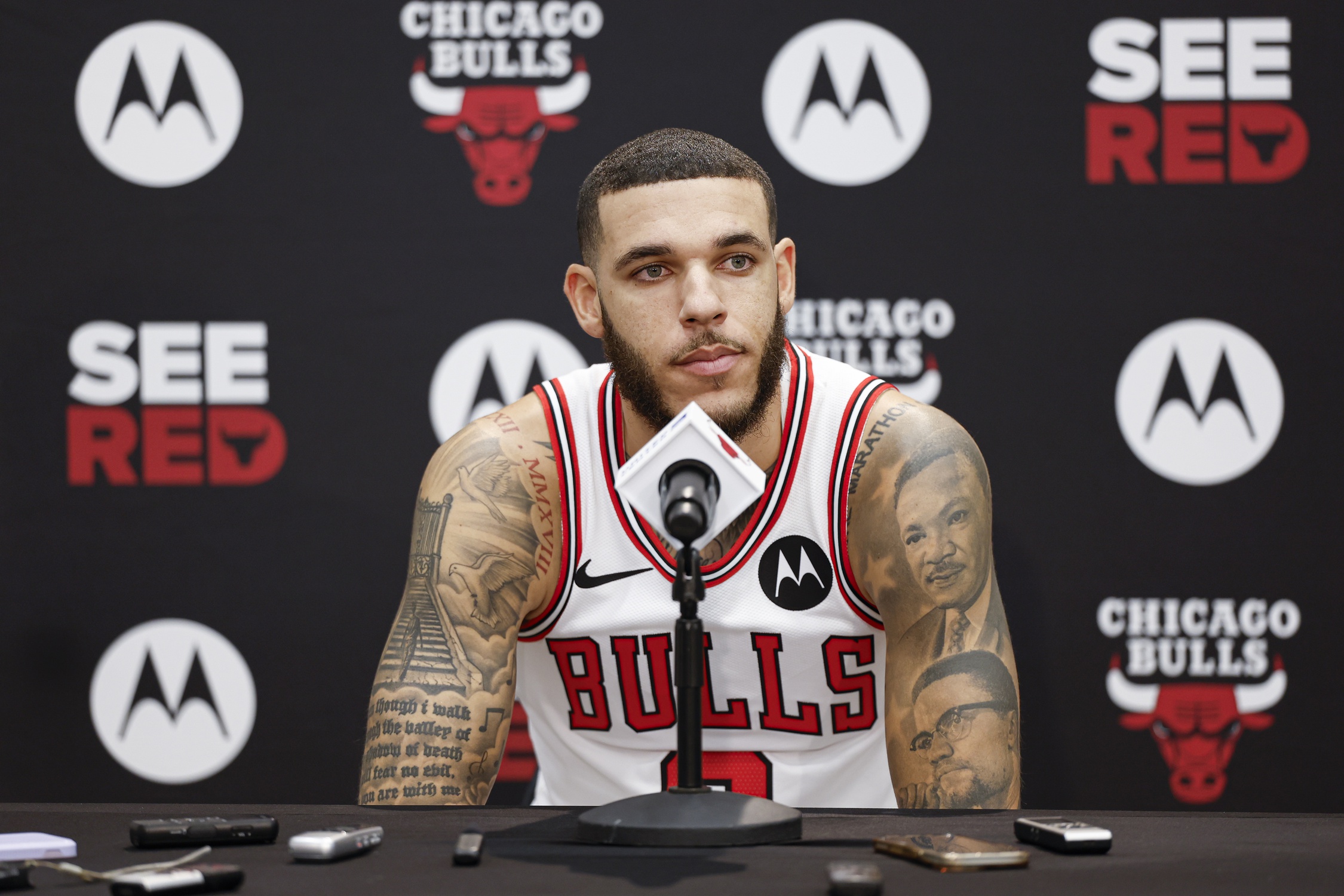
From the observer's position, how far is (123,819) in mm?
929

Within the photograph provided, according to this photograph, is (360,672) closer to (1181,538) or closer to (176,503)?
(176,503)

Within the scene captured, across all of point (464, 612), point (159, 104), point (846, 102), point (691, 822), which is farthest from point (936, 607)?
point (159, 104)

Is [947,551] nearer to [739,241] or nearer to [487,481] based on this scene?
[739,241]

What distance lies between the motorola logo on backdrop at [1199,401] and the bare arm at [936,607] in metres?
0.67

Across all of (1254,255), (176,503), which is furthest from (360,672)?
(1254,255)

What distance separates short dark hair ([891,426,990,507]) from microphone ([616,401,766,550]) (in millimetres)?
721

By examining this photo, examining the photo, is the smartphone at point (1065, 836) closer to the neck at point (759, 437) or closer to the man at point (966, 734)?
the man at point (966, 734)

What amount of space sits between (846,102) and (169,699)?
1712 millimetres

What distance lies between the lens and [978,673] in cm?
142

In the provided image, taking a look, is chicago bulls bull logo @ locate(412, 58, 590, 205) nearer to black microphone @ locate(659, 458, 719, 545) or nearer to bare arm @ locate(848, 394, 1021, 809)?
bare arm @ locate(848, 394, 1021, 809)

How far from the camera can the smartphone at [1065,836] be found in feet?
2.52

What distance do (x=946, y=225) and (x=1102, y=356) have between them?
376 millimetres

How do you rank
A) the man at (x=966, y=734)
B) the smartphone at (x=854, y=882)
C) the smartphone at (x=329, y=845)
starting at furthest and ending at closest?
1. the man at (x=966, y=734)
2. the smartphone at (x=329, y=845)
3. the smartphone at (x=854, y=882)


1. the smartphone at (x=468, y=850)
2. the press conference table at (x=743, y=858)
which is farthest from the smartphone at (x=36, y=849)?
the smartphone at (x=468, y=850)
